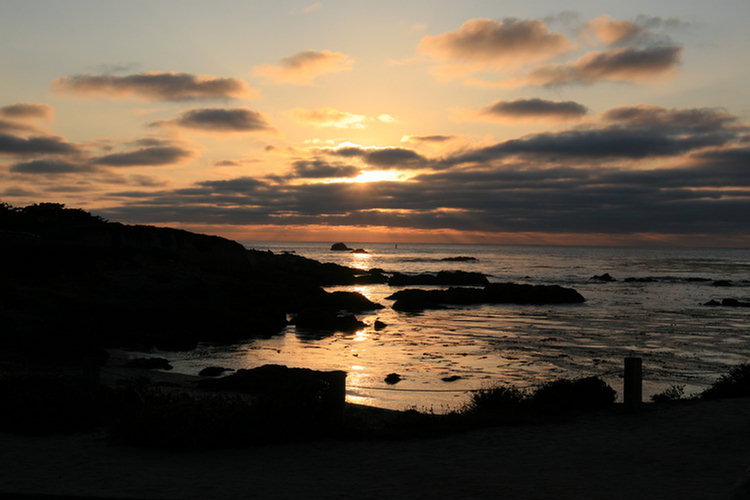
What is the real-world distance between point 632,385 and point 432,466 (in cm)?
557

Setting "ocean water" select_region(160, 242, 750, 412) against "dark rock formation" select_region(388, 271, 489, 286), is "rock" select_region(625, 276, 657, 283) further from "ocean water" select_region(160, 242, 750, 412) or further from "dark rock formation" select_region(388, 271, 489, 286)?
"ocean water" select_region(160, 242, 750, 412)

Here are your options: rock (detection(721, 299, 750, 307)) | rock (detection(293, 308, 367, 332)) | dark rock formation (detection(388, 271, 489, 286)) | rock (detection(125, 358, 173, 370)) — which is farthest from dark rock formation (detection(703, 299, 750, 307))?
rock (detection(125, 358, 173, 370))

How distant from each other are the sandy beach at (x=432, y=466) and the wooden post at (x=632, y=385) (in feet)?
2.46

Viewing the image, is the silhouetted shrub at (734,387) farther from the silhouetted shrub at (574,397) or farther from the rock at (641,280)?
the rock at (641,280)

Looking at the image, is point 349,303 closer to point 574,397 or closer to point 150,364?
point 150,364

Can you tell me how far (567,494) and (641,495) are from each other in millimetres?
914

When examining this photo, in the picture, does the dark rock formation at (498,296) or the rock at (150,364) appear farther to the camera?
the dark rock formation at (498,296)

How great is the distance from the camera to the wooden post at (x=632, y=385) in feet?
41.5

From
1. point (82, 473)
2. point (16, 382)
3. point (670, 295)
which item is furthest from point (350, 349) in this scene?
point (670, 295)

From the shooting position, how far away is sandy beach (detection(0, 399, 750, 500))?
8.06 metres

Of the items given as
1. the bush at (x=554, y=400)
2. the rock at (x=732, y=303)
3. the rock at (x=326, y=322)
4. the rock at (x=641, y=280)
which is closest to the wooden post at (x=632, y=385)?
the bush at (x=554, y=400)

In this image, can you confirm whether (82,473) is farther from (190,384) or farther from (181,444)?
(190,384)

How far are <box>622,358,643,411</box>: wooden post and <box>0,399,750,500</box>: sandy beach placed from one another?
750mm

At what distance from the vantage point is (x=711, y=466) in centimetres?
898
